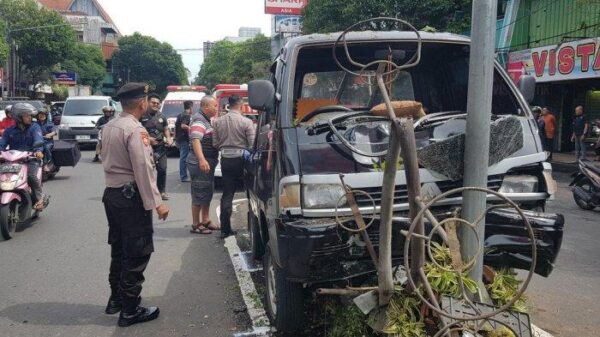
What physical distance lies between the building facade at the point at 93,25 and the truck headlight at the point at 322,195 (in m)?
65.9

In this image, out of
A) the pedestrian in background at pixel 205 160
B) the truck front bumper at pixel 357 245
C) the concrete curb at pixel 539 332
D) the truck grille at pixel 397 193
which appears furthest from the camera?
the pedestrian in background at pixel 205 160

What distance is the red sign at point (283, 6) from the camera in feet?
117

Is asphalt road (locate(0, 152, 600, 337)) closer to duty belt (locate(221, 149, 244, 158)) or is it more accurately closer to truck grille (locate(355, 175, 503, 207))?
duty belt (locate(221, 149, 244, 158))

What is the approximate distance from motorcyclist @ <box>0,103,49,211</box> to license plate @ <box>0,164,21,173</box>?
40cm

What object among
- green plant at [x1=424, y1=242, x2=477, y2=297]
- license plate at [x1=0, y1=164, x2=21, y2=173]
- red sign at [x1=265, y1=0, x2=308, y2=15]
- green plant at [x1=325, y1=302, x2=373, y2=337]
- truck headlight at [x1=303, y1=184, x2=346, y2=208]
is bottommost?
green plant at [x1=325, y1=302, x2=373, y2=337]

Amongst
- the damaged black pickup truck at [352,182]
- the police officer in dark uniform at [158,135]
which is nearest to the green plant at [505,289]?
the damaged black pickup truck at [352,182]

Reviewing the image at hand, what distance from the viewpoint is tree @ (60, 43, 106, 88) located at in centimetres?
5267

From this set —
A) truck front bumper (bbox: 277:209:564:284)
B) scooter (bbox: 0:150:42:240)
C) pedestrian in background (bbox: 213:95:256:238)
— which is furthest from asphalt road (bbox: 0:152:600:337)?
truck front bumper (bbox: 277:209:564:284)

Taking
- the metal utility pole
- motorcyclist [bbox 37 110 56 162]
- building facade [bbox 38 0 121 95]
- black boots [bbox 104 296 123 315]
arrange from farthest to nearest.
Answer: building facade [bbox 38 0 121 95], motorcyclist [bbox 37 110 56 162], black boots [bbox 104 296 123 315], the metal utility pole

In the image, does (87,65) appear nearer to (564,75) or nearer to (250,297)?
(564,75)

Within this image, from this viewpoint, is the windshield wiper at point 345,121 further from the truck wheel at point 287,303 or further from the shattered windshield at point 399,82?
the truck wheel at point 287,303

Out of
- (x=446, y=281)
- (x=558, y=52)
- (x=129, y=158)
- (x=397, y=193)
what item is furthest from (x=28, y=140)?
(x=558, y=52)

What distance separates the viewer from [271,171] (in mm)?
4016

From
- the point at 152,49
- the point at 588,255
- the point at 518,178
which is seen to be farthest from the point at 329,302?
the point at 152,49
